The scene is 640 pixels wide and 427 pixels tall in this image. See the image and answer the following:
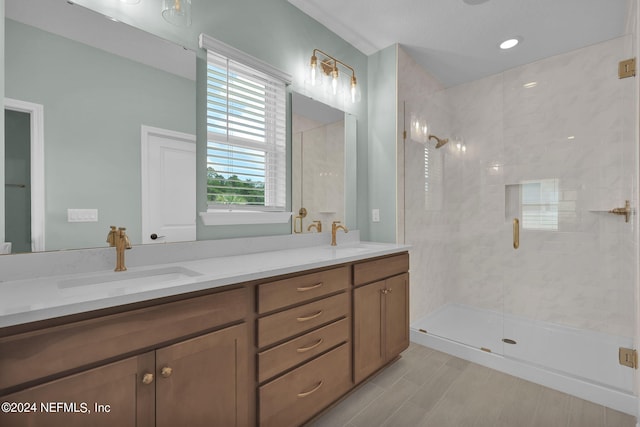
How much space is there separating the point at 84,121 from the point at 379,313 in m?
1.88

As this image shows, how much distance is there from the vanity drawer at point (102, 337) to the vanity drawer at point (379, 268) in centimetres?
87

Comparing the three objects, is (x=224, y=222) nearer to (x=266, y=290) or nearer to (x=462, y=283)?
(x=266, y=290)

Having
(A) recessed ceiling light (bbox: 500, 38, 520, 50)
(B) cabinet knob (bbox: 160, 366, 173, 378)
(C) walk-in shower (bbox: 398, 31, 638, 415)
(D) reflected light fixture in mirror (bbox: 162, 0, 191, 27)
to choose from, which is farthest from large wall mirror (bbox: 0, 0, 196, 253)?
(A) recessed ceiling light (bbox: 500, 38, 520, 50)

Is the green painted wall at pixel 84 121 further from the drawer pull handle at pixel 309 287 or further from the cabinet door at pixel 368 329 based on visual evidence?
the cabinet door at pixel 368 329

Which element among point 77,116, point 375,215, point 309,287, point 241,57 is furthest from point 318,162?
point 77,116

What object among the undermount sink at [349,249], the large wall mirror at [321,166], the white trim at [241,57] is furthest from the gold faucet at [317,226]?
the white trim at [241,57]

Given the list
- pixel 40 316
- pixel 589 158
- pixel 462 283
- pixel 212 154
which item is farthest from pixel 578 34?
pixel 40 316

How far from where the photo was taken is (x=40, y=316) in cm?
73

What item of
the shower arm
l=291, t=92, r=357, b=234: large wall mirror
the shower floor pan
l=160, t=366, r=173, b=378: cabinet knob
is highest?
the shower arm

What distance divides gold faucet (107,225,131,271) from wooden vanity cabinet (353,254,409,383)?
1.18m

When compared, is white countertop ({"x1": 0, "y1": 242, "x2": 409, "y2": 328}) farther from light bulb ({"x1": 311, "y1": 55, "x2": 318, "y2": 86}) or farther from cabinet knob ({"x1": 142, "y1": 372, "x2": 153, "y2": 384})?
light bulb ({"x1": 311, "y1": 55, "x2": 318, "y2": 86})

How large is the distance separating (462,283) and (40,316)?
3565 millimetres

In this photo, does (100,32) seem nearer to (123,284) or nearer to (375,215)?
(123,284)

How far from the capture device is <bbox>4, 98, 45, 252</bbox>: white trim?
3.64ft
